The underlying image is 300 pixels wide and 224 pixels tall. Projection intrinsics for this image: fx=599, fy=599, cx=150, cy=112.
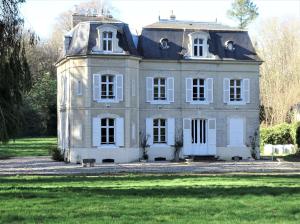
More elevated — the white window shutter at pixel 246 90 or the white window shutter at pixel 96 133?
the white window shutter at pixel 246 90

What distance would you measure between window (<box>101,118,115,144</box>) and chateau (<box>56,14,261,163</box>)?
0.05 meters

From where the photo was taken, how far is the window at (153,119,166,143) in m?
34.0

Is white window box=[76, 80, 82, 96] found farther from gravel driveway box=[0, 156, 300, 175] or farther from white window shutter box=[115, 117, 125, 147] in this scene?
gravel driveway box=[0, 156, 300, 175]

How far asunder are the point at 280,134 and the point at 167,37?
10969 mm

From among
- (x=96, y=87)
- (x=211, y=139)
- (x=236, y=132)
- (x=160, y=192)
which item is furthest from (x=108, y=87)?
(x=160, y=192)

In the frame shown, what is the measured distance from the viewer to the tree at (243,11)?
6362 cm

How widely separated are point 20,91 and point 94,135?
18820 millimetres

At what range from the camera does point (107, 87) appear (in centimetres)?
3250

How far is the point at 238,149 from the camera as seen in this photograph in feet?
114

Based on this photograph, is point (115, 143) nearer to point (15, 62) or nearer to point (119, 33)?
point (119, 33)

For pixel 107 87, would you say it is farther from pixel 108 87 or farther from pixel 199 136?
pixel 199 136

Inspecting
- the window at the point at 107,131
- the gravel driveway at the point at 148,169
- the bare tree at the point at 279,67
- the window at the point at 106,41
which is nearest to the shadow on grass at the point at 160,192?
the gravel driveway at the point at 148,169

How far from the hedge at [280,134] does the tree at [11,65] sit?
90.9 feet

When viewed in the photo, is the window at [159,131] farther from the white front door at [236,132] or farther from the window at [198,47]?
the window at [198,47]
